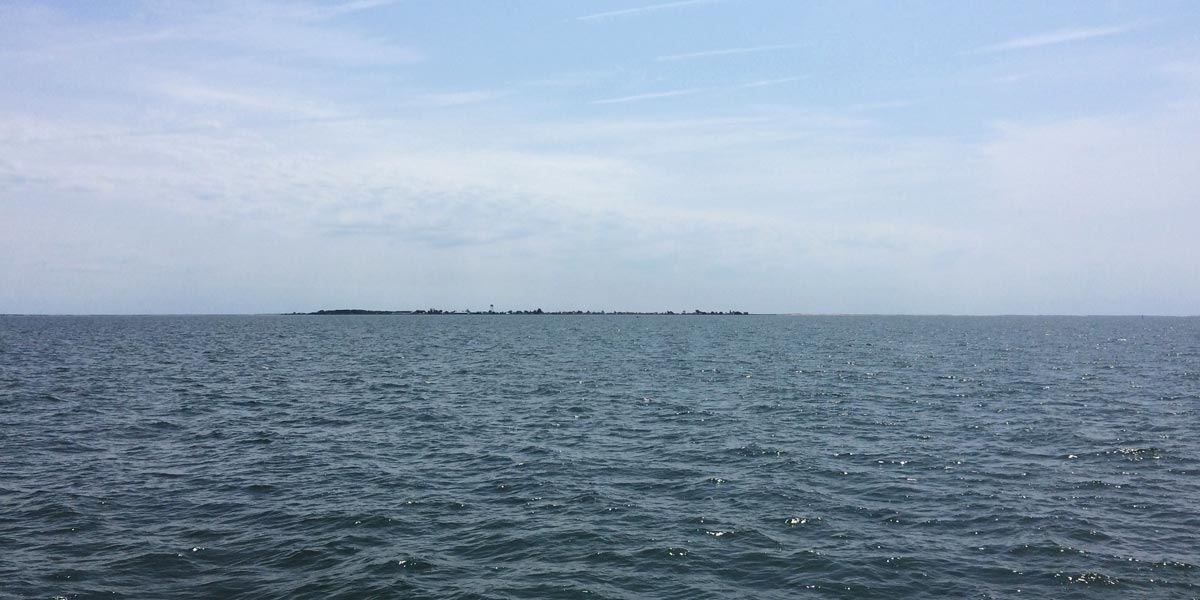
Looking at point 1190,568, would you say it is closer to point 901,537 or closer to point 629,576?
point 901,537

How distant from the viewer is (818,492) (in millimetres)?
24703

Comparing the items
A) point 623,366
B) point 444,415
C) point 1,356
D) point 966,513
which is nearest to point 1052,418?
point 966,513

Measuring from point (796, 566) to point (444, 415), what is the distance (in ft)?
84.6

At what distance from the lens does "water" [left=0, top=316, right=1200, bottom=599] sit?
17.4 metres

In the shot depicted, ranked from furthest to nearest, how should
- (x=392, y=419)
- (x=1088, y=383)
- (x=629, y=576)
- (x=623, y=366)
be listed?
(x=623, y=366) → (x=1088, y=383) → (x=392, y=419) → (x=629, y=576)

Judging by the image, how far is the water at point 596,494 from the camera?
17438 mm

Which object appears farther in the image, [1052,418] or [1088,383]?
[1088,383]

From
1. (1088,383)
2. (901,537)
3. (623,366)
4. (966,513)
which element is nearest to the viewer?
(901,537)

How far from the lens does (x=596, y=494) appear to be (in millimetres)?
24359

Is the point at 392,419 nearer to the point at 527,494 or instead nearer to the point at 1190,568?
the point at 527,494

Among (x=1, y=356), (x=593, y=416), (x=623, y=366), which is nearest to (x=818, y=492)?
(x=593, y=416)

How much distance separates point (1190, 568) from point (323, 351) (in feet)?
311

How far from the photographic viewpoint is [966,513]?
2230 cm

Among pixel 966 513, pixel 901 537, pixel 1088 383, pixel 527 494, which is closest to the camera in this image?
pixel 901 537
